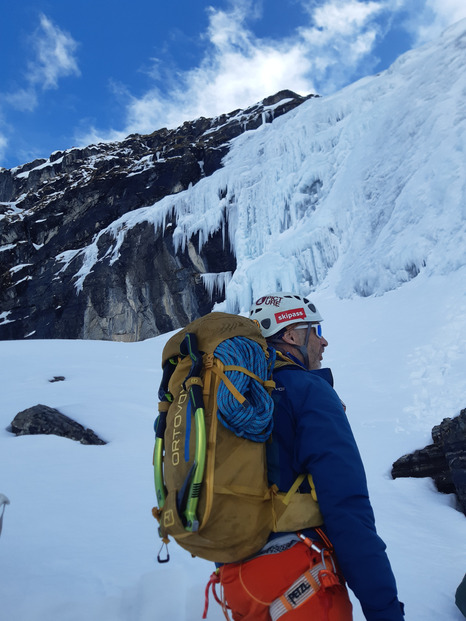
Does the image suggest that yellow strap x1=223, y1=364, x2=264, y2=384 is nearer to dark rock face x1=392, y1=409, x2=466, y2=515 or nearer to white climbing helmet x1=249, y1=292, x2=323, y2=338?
white climbing helmet x1=249, y1=292, x2=323, y2=338

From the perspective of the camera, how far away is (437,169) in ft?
42.9

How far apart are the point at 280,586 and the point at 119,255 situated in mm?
29732

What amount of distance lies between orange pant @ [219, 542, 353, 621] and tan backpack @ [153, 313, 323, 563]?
90 mm

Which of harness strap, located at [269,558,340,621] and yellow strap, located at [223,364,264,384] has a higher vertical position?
yellow strap, located at [223,364,264,384]

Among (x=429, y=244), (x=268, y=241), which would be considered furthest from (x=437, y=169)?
(x=268, y=241)

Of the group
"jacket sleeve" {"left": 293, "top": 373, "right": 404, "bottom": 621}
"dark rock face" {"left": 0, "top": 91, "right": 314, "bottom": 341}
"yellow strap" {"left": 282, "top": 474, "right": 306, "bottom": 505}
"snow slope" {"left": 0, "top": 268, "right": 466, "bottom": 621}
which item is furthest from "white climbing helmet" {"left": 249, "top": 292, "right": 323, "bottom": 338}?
"dark rock face" {"left": 0, "top": 91, "right": 314, "bottom": 341}

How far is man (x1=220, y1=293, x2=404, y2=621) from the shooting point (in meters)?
1.46

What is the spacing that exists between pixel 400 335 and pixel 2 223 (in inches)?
1578

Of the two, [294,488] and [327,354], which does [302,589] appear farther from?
[327,354]

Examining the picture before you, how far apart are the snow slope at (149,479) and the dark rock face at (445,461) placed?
7.5 inches

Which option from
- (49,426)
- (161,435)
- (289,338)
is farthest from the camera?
(49,426)

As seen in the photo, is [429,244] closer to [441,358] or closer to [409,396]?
[441,358]

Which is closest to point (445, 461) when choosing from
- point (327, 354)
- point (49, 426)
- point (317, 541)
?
point (317, 541)

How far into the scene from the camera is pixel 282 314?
7.00 ft
